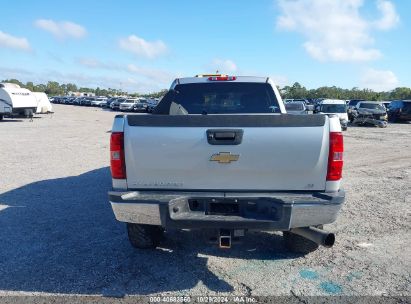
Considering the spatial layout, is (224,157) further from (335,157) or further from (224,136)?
(335,157)

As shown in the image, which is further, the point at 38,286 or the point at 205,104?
the point at 205,104

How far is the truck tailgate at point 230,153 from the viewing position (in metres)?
3.45

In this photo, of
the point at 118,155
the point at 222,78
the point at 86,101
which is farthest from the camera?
the point at 86,101

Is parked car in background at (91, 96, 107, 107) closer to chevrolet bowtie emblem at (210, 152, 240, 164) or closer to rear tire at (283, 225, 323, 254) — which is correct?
rear tire at (283, 225, 323, 254)

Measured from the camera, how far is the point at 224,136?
3.46 m

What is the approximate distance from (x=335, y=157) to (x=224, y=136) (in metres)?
1.06

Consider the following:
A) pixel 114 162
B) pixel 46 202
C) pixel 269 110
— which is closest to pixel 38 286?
pixel 114 162

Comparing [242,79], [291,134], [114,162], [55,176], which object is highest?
[242,79]

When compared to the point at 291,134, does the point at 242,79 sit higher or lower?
higher

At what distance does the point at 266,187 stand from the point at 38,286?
242cm

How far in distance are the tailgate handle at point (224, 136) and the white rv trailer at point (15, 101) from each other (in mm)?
24132

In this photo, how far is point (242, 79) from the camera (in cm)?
530

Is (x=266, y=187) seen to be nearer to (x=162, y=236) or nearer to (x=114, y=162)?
(x=114, y=162)

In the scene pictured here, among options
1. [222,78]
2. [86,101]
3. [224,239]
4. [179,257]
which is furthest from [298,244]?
[86,101]
